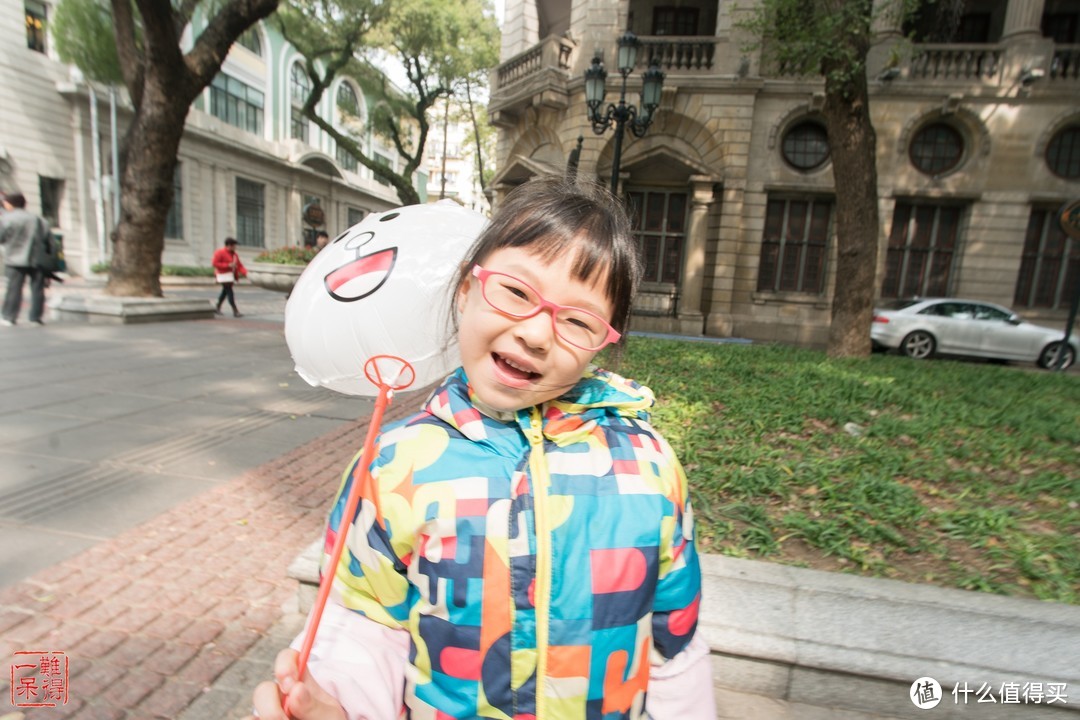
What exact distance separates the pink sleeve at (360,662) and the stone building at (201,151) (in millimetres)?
12745

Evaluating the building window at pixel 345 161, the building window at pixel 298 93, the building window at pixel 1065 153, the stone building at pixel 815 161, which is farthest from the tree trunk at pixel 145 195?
the building window at pixel 345 161

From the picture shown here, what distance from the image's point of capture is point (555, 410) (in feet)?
3.82

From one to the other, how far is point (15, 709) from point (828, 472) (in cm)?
380

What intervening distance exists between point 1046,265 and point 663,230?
32.7 ft

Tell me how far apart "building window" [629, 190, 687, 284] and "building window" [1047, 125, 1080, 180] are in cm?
924

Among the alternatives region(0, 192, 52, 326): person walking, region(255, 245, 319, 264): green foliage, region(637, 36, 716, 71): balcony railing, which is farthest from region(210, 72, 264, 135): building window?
region(255, 245, 319, 264): green foliage

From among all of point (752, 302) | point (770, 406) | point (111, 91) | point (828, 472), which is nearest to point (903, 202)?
point (752, 302)

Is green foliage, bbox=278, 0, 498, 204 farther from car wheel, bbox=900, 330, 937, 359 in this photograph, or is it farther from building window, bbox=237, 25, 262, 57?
car wheel, bbox=900, 330, 937, 359

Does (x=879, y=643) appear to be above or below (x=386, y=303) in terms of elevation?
below

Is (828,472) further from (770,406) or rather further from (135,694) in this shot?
(135,694)

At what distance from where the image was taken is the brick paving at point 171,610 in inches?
75.3
